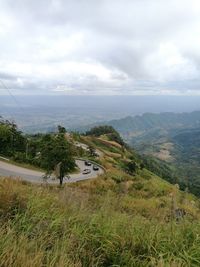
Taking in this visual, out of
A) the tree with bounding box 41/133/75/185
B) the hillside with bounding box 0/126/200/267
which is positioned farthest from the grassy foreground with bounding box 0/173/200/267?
the tree with bounding box 41/133/75/185

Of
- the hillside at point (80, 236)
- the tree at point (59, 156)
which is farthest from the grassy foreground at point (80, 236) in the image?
the tree at point (59, 156)

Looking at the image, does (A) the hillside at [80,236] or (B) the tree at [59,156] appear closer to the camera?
(A) the hillside at [80,236]

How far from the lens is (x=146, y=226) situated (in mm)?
6336

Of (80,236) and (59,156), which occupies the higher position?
(80,236)

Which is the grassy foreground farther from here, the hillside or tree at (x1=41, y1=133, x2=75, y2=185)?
tree at (x1=41, y1=133, x2=75, y2=185)

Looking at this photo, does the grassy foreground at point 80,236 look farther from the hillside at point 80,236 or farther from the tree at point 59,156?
the tree at point 59,156

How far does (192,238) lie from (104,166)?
6243cm

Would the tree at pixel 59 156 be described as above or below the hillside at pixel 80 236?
below

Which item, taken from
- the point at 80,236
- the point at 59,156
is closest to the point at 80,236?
the point at 80,236

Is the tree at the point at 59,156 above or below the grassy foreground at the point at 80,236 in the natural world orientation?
below

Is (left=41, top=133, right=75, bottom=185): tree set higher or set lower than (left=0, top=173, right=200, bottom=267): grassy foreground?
lower

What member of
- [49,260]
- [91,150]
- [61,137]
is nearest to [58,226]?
[49,260]

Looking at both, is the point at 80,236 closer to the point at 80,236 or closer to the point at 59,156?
Result: the point at 80,236

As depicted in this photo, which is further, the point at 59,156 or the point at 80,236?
the point at 59,156
